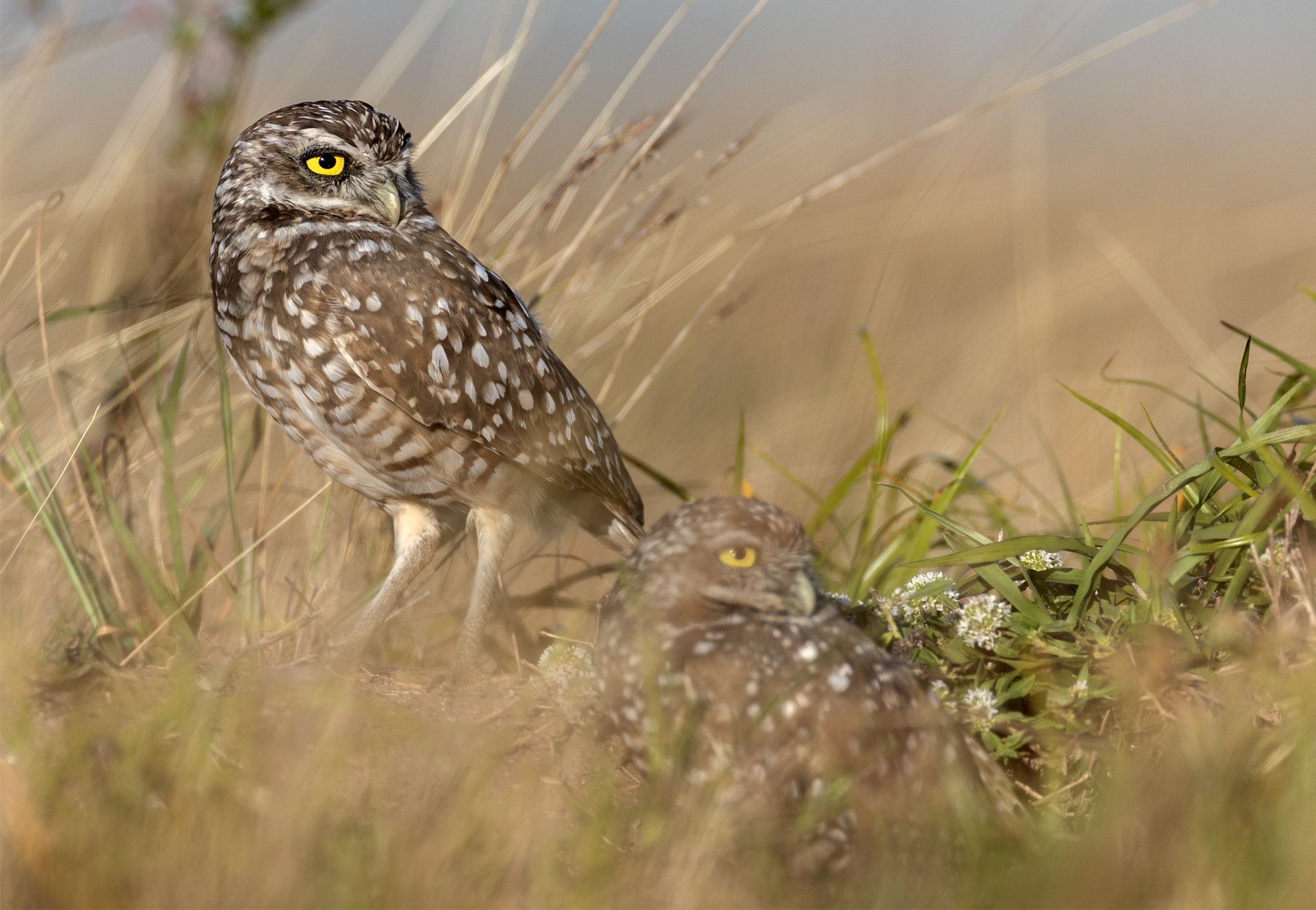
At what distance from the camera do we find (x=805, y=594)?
7.45 feet

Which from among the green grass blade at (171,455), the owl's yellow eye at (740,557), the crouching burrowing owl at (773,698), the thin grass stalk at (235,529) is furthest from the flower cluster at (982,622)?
the green grass blade at (171,455)

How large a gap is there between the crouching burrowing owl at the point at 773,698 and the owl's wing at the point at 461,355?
122 centimetres

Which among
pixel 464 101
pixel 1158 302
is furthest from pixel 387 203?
pixel 1158 302

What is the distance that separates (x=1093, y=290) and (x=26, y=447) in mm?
4462

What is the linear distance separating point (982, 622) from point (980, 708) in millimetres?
196

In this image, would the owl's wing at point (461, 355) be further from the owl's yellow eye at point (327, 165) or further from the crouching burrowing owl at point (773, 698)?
the crouching burrowing owl at point (773, 698)

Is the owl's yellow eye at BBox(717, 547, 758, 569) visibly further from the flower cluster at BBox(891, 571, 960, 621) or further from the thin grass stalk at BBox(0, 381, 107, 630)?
the thin grass stalk at BBox(0, 381, 107, 630)

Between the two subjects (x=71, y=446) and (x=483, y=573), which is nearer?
(x=71, y=446)

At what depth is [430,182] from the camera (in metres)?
4.53

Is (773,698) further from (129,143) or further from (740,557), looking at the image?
(129,143)

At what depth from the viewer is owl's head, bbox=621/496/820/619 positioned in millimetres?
2266

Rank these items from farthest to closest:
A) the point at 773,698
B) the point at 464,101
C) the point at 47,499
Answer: the point at 464,101, the point at 47,499, the point at 773,698

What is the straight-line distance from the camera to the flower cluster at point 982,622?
8.25ft

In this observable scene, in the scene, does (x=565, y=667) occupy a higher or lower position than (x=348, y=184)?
lower
